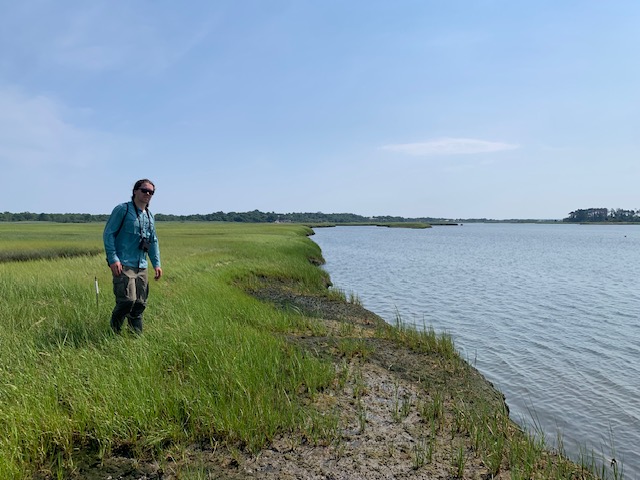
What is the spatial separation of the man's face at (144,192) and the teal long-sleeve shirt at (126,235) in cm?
19

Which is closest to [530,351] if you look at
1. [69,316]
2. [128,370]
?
[128,370]

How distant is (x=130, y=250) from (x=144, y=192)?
1.00 meters

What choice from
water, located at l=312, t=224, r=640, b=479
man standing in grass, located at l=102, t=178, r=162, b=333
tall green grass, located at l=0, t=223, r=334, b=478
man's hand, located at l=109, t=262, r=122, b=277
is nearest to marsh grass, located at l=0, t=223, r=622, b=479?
tall green grass, located at l=0, t=223, r=334, b=478

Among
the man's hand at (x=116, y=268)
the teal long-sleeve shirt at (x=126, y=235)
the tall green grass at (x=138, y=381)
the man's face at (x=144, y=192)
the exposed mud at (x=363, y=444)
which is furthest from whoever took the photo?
the man's face at (x=144, y=192)

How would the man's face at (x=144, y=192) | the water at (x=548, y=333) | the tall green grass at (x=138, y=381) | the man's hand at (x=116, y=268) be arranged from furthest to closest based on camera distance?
the water at (x=548, y=333), the man's face at (x=144, y=192), the man's hand at (x=116, y=268), the tall green grass at (x=138, y=381)

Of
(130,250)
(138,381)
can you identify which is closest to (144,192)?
(130,250)

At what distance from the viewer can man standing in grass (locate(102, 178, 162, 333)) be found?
6832 mm

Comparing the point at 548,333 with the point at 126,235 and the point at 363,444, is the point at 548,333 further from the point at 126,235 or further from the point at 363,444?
the point at 126,235

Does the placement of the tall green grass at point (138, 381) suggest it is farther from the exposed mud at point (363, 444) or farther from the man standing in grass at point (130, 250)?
the man standing in grass at point (130, 250)

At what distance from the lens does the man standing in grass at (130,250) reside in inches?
269

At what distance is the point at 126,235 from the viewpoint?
7000 mm

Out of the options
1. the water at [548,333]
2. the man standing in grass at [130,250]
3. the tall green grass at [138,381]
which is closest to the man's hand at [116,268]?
the man standing in grass at [130,250]

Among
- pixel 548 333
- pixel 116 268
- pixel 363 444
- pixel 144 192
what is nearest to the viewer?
pixel 363 444

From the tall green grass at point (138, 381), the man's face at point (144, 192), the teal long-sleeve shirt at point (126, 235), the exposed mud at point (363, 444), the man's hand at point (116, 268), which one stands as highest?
the man's face at point (144, 192)
